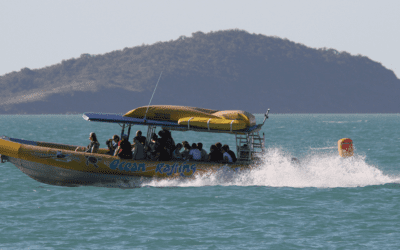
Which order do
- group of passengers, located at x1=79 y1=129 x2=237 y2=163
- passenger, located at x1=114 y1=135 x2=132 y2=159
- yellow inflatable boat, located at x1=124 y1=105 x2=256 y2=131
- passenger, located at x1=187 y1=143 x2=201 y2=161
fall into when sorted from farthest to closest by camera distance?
passenger, located at x1=187 y1=143 x2=201 y2=161 → group of passengers, located at x1=79 y1=129 x2=237 y2=163 → passenger, located at x1=114 y1=135 x2=132 y2=159 → yellow inflatable boat, located at x1=124 y1=105 x2=256 y2=131

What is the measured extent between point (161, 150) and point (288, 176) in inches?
156

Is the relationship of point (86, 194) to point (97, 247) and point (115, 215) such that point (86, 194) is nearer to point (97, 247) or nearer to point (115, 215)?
point (115, 215)

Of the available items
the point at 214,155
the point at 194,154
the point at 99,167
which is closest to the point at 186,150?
the point at 194,154

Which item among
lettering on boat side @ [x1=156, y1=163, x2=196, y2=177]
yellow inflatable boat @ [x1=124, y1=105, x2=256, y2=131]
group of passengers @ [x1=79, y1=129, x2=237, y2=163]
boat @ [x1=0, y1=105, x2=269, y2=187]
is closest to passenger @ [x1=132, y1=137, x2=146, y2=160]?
group of passengers @ [x1=79, y1=129, x2=237, y2=163]

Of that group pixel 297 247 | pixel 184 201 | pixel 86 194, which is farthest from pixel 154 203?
pixel 297 247

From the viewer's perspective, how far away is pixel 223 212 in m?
13.0

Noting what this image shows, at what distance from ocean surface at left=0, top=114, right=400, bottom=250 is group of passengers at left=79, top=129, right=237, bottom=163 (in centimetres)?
64

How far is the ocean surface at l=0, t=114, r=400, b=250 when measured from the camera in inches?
426

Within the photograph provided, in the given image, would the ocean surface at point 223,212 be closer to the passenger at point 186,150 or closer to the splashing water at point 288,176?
the splashing water at point 288,176

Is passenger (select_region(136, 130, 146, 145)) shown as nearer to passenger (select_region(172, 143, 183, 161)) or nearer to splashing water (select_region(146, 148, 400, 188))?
passenger (select_region(172, 143, 183, 161))

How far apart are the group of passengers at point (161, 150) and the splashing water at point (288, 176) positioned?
0.53m

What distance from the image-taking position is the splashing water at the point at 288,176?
1553cm

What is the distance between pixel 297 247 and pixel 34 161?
28.1 feet

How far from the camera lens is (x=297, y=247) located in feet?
34.2
